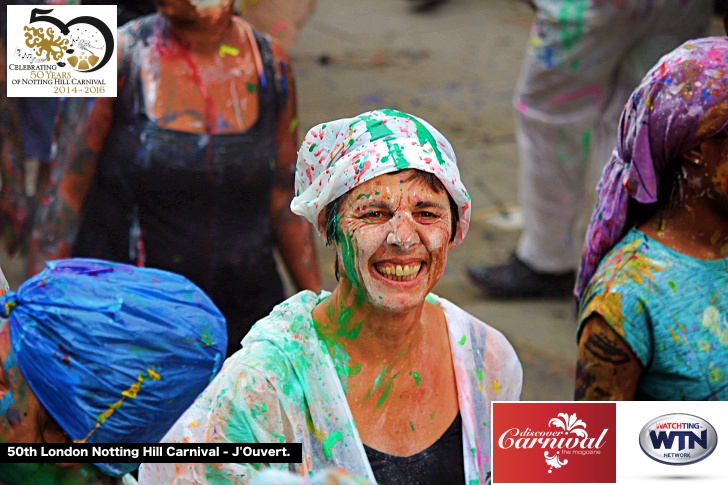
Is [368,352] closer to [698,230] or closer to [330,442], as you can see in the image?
[330,442]

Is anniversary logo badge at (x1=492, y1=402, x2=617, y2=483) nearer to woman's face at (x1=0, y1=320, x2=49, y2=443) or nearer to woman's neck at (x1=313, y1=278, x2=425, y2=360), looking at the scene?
woman's neck at (x1=313, y1=278, x2=425, y2=360)

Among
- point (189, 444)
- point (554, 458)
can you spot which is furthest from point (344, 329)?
Result: point (554, 458)

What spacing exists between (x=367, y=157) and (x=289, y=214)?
139 cm

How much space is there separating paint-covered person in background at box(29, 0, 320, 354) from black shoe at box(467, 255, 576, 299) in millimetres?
2018

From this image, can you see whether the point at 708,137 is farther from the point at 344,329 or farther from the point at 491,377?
the point at 344,329

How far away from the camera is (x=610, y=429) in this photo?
96.3 inches

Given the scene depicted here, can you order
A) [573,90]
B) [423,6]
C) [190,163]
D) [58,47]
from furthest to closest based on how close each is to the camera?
1. [423,6]
2. [573,90]
3. [190,163]
4. [58,47]

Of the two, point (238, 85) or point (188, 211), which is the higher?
point (238, 85)

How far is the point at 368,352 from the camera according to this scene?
88.8 inches

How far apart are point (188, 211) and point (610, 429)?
4.69 feet

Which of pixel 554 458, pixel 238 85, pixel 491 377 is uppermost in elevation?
pixel 238 85

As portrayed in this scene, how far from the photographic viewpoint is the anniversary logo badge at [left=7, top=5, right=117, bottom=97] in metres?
2.78

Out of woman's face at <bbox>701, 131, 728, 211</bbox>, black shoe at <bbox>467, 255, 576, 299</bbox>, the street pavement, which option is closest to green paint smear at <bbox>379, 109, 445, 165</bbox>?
woman's face at <bbox>701, 131, 728, 211</bbox>

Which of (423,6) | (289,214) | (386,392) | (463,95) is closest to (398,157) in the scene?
Answer: (386,392)
